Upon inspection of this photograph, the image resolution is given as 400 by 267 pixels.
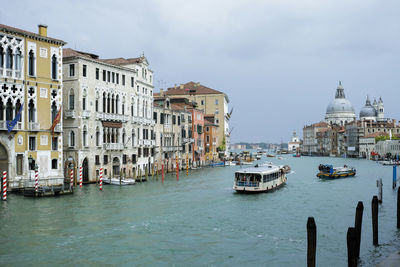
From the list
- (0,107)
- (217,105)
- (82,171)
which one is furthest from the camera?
(217,105)

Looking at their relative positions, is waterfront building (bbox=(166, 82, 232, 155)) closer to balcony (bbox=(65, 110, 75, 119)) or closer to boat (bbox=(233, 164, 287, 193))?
balcony (bbox=(65, 110, 75, 119))

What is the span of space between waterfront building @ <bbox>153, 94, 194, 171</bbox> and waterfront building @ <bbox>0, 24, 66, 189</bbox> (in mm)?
15532

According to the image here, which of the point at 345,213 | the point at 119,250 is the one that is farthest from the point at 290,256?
the point at 345,213

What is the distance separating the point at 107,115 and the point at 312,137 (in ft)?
501

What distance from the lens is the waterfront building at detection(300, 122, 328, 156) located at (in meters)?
175

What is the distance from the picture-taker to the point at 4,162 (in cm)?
2752

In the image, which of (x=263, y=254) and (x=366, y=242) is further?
(x=366, y=242)

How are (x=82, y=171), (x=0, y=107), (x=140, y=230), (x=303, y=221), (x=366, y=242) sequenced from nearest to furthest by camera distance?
(x=366, y=242)
(x=140, y=230)
(x=303, y=221)
(x=0, y=107)
(x=82, y=171)

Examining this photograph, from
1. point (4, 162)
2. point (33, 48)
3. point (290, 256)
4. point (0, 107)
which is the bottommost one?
point (290, 256)

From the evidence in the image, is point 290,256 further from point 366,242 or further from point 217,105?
point 217,105

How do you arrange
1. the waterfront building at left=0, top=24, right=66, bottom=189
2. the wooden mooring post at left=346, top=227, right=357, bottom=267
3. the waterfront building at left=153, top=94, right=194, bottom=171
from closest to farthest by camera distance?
the wooden mooring post at left=346, top=227, right=357, bottom=267 → the waterfront building at left=0, top=24, right=66, bottom=189 → the waterfront building at left=153, top=94, right=194, bottom=171

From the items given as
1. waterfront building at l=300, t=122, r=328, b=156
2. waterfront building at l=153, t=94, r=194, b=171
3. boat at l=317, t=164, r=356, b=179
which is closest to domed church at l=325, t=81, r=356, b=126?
waterfront building at l=300, t=122, r=328, b=156

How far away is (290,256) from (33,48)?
2213cm

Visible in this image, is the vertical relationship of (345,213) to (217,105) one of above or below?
below
